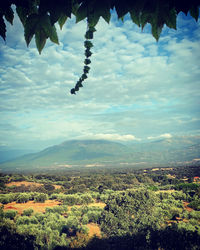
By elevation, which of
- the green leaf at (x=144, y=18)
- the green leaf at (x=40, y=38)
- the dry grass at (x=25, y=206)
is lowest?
the dry grass at (x=25, y=206)

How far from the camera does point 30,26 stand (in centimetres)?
88

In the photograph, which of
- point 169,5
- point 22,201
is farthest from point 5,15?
point 22,201

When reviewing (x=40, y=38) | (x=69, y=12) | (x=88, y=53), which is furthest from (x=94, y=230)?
(x=69, y=12)

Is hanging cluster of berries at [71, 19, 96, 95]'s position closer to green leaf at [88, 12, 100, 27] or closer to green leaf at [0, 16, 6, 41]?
green leaf at [88, 12, 100, 27]

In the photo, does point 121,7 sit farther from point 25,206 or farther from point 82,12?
point 25,206

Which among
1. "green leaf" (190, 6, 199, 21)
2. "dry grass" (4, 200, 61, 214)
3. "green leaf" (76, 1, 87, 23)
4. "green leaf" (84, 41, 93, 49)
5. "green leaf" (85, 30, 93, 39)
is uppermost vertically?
"green leaf" (85, 30, 93, 39)

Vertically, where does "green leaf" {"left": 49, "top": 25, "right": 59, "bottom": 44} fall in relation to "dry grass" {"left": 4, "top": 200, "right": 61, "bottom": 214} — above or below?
above

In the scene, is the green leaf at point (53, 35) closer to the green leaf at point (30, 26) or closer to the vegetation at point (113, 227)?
the green leaf at point (30, 26)

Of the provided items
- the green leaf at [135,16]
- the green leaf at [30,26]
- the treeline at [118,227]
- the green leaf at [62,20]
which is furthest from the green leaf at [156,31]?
the treeline at [118,227]

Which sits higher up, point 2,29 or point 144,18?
point 144,18

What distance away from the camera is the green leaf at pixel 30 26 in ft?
2.89

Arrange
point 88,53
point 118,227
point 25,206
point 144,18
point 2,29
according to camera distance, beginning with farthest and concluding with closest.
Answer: point 25,206 < point 118,227 < point 88,53 < point 144,18 < point 2,29

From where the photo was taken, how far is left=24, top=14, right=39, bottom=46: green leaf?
34.7 inches

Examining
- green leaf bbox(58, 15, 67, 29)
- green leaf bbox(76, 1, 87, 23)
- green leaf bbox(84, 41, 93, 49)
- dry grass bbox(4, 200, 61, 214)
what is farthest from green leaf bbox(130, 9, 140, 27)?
dry grass bbox(4, 200, 61, 214)
